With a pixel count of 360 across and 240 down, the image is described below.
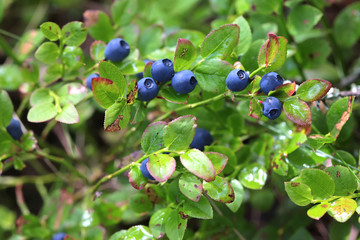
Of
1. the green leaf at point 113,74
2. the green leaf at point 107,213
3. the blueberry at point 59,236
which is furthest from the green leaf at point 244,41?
the blueberry at point 59,236

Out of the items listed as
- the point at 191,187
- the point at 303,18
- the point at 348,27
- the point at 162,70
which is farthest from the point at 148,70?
the point at 348,27

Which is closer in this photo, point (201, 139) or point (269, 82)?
point (269, 82)

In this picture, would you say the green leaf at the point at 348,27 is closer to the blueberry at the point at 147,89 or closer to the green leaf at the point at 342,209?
the green leaf at the point at 342,209

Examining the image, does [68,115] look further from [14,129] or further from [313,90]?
[313,90]

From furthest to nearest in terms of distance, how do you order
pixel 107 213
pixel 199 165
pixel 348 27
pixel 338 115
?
pixel 348 27
pixel 107 213
pixel 338 115
pixel 199 165

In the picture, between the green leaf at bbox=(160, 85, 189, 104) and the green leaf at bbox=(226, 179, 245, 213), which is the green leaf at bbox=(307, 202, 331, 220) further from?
the green leaf at bbox=(160, 85, 189, 104)
